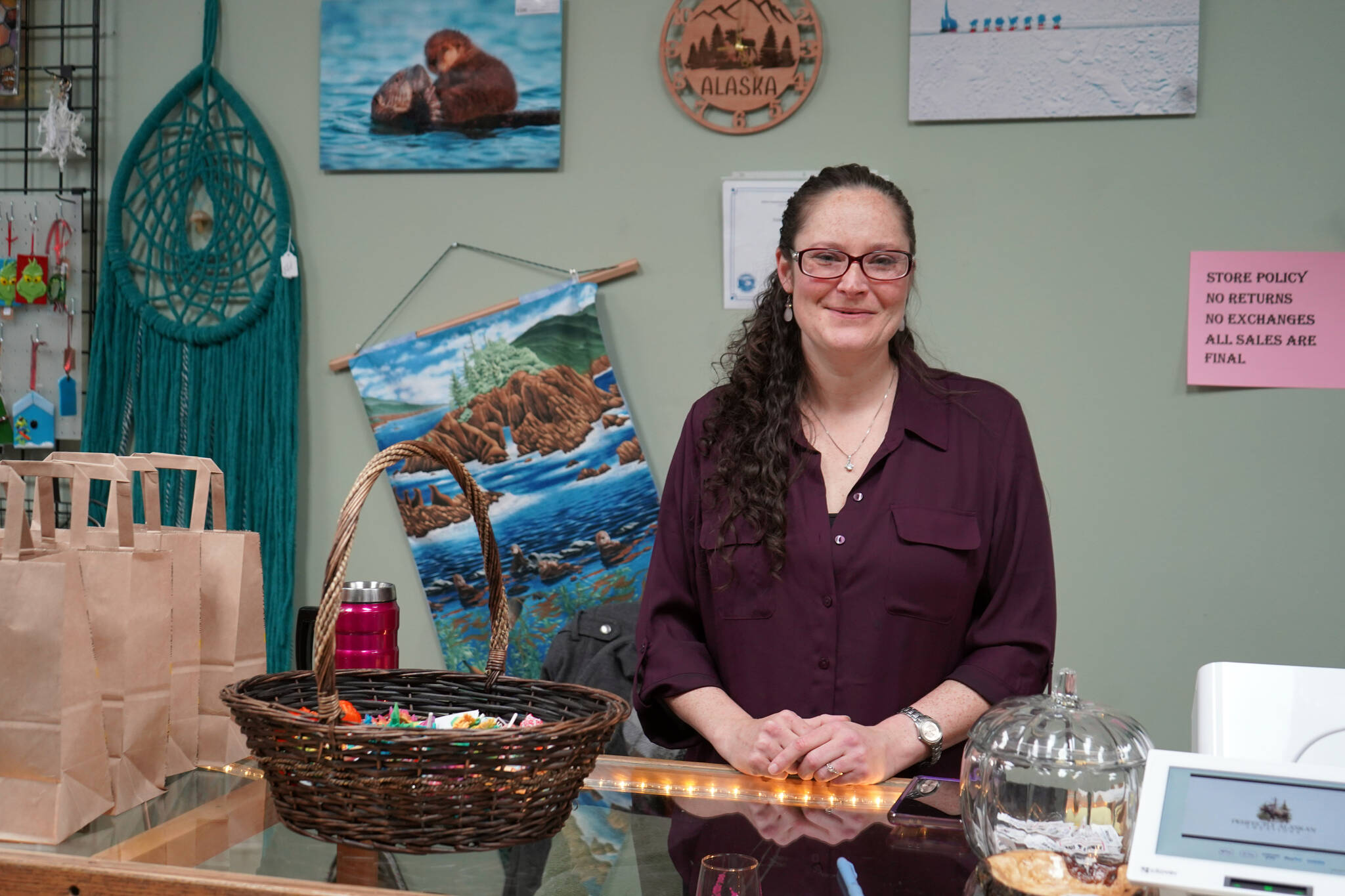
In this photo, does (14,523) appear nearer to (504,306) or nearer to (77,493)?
(77,493)

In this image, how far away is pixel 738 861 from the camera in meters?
0.87

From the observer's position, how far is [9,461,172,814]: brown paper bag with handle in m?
1.06

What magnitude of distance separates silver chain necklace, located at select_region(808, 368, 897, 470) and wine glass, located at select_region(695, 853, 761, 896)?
0.74 metres

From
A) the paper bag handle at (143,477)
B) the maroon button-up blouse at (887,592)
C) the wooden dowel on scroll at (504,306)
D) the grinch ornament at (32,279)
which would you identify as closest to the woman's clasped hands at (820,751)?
the maroon button-up blouse at (887,592)

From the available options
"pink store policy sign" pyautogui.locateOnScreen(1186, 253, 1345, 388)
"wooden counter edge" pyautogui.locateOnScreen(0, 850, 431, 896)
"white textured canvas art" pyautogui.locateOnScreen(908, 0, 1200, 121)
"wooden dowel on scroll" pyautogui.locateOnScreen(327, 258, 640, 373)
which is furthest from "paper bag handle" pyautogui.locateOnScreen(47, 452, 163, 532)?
"pink store policy sign" pyautogui.locateOnScreen(1186, 253, 1345, 388)

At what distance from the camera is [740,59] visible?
2.10 meters

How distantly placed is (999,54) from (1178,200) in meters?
0.41

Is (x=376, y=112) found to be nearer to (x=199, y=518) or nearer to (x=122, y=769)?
(x=199, y=518)

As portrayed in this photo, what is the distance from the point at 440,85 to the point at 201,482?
1.22 metres

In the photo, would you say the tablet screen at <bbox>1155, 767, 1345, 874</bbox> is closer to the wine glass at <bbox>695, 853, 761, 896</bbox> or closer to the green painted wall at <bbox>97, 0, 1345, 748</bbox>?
the wine glass at <bbox>695, 853, 761, 896</bbox>

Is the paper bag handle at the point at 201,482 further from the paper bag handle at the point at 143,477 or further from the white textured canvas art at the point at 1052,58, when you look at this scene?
the white textured canvas art at the point at 1052,58

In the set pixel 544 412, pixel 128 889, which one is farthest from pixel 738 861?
pixel 544 412

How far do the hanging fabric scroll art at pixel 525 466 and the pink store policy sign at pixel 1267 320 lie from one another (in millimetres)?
1043

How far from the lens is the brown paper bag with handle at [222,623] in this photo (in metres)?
1.18
